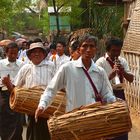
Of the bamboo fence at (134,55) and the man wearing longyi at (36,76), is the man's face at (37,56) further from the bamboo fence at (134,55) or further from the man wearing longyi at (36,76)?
the bamboo fence at (134,55)

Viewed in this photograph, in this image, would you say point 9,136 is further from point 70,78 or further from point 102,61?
point 70,78

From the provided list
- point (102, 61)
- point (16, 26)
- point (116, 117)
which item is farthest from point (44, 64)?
point (16, 26)

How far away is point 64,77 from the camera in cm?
457

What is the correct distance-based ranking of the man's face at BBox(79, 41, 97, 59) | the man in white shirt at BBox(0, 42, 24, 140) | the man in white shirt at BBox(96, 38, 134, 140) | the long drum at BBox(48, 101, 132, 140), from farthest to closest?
the man in white shirt at BBox(0, 42, 24, 140) → the man in white shirt at BBox(96, 38, 134, 140) → the man's face at BBox(79, 41, 97, 59) → the long drum at BBox(48, 101, 132, 140)

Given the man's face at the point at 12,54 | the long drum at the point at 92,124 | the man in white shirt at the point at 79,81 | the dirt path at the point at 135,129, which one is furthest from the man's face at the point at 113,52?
the dirt path at the point at 135,129

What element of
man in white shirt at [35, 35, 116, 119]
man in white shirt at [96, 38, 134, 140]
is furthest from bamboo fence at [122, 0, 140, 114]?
man in white shirt at [35, 35, 116, 119]

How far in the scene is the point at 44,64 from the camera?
621 cm

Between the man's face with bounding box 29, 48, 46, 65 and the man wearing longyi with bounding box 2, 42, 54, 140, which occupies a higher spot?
the man's face with bounding box 29, 48, 46, 65

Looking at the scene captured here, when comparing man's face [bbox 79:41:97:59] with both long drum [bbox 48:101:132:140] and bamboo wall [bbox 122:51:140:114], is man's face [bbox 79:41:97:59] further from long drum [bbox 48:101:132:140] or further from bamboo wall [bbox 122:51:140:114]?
bamboo wall [bbox 122:51:140:114]

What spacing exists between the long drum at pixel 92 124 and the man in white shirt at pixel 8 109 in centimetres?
287

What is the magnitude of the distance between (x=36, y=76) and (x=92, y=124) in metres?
2.27

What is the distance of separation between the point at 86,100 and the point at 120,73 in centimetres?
135

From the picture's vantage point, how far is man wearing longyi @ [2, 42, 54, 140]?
6.07m

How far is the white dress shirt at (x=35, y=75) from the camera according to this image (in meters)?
6.13
